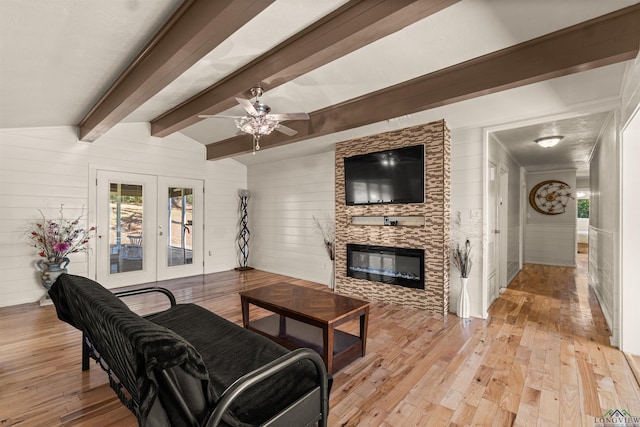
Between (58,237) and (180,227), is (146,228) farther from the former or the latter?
(58,237)

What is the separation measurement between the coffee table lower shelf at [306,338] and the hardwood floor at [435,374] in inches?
3.7

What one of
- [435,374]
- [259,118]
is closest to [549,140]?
[435,374]

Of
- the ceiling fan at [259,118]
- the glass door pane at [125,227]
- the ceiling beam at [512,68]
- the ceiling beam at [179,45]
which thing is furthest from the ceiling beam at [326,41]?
the glass door pane at [125,227]

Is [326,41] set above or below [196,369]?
above

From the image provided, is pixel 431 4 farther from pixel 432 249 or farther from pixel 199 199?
pixel 199 199

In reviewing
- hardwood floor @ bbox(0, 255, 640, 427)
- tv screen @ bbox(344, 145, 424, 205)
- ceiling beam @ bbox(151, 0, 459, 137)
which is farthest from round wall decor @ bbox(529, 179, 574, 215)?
ceiling beam @ bbox(151, 0, 459, 137)

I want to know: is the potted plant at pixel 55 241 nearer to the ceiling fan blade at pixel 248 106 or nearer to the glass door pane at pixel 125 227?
the glass door pane at pixel 125 227

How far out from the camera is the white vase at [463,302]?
146 inches

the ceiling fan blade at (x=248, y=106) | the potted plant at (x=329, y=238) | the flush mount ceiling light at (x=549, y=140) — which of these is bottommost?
the potted plant at (x=329, y=238)

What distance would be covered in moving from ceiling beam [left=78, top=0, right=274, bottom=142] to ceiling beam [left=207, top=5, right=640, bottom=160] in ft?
6.30

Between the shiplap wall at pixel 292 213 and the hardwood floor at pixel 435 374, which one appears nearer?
the hardwood floor at pixel 435 374

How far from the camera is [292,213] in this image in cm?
616

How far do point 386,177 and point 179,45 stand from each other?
3.08 m

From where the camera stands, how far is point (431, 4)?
5.43 feet
